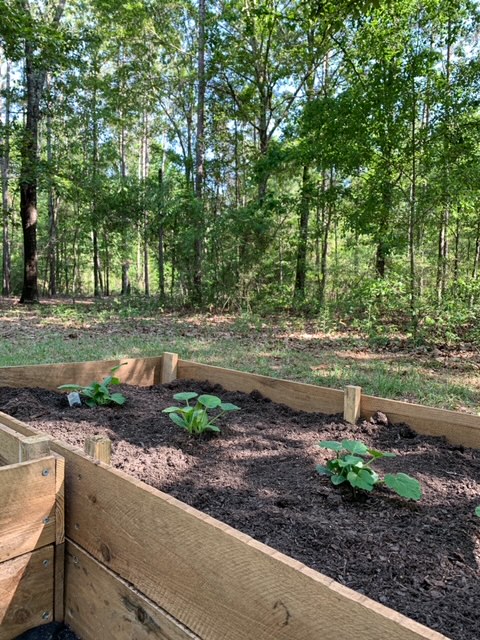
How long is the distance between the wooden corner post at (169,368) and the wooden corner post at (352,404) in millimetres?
1411

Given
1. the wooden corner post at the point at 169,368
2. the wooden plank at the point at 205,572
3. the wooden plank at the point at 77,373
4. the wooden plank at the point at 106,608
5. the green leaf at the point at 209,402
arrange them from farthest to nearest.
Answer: the wooden corner post at the point at 169,368, the wooden plank at the point at 77,373, the green leaf at the point at 209,402, the wooden plank at the point at 106,608, the wooden plank at the point at 205,572

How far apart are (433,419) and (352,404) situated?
417 millimetres

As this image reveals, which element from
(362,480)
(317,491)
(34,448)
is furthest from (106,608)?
(362,480)

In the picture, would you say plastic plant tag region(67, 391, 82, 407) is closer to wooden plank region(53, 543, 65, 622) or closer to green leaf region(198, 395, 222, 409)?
green leaf region(198, 395, 222, 409)

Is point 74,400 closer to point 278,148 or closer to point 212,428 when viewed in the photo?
point 212,428

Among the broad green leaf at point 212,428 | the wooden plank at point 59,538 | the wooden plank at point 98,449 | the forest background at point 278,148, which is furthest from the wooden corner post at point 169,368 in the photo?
the forest background at point 278,148

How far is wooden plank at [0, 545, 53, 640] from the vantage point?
1.23 metres

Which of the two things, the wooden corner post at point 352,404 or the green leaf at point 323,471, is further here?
the wooden corner post at point 352,404

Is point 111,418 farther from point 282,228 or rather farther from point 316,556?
point 282,228

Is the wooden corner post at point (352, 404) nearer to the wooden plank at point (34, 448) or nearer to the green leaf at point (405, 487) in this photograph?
the green leaf at point (405, 487)

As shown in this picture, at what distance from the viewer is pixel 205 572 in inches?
40.1

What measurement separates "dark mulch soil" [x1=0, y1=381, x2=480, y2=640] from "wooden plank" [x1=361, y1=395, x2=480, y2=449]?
0.09m

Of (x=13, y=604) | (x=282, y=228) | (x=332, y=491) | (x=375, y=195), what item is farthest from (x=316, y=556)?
(x=282, y=228)

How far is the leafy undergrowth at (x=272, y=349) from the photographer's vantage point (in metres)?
4.30
